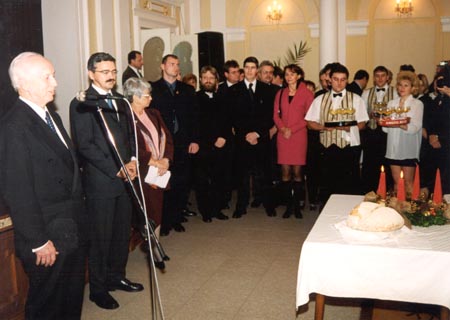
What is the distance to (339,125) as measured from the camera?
198 inches

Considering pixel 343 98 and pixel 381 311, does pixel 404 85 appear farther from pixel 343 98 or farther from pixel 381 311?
pixel 381 311

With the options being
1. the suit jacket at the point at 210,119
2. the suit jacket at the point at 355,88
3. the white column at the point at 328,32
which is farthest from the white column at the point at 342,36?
the suit jacket at the point at 210,119

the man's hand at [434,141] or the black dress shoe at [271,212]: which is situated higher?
the man's hand at [434,141]

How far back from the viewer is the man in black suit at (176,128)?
5.01m

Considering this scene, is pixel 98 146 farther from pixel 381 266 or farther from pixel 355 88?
pixel 355 88

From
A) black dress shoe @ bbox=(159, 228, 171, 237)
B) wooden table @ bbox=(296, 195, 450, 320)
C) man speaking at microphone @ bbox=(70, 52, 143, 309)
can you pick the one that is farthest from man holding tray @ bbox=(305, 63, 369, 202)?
wooden table @ bbox=(296, 195, 450, 320)

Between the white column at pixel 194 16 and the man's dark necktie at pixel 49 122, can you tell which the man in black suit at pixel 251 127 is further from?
the white column at pixel 194 16

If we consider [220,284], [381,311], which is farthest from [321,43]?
[381,311]

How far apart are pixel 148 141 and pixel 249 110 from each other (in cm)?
181

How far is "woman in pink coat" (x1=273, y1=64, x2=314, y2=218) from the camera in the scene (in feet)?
18.0

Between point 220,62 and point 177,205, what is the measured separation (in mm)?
3780

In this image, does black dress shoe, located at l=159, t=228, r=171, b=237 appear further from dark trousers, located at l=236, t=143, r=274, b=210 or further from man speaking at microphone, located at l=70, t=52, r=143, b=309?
man speaking at microphone, located at l=70, t=52, r=143, b=309

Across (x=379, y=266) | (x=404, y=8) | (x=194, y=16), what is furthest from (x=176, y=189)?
(x=404, y=8)

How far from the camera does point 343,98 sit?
5129 mm
